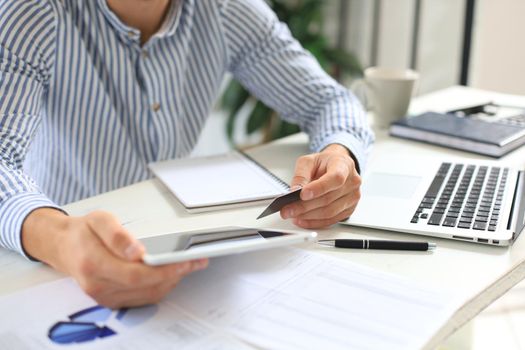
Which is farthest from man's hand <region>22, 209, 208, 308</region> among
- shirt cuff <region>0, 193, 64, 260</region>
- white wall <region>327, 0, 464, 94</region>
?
white wall <region>327, 0, 464, 94</region>

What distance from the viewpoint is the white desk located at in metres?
0.69

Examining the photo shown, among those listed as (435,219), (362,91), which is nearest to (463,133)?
(362,91)

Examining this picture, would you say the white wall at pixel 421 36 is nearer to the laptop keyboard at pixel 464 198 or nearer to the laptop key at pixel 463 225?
the laptop keyboard at pixel 464 198

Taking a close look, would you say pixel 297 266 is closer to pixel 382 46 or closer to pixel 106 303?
pixel 106 303

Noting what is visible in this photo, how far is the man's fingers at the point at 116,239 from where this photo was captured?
1.99 feet

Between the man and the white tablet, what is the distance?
0.12 m

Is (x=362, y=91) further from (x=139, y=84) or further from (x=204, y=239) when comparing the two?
(x=204, y=239)

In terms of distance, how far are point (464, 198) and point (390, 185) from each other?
0.40 ft

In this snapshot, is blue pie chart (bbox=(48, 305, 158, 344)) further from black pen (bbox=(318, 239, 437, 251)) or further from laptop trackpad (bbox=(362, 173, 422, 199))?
laptop trackpad (bbox=(362, 173, 422, 199))

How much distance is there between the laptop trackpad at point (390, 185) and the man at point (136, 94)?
4 centimetres

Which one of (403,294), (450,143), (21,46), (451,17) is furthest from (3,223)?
(451,17)

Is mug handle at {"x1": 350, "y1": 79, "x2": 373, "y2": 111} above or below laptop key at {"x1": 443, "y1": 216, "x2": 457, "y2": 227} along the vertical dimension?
above

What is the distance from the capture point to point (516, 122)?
136cm

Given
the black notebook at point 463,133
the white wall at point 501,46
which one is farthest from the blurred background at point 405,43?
the black notebook at point 463,133
